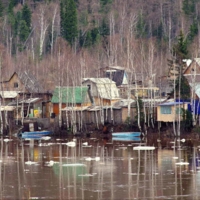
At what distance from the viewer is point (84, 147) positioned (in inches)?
1640

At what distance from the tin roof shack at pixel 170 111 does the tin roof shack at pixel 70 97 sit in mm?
7160

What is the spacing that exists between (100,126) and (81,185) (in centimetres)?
2122

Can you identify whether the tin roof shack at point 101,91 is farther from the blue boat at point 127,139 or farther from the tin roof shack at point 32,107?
the blue boat at point 127,139

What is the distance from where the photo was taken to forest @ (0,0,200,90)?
232 feet

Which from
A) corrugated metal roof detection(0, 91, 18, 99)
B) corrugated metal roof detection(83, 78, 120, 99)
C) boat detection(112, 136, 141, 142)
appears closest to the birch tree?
corrugated metal roof detection(0, 91, 18, 99)

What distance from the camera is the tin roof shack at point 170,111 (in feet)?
153

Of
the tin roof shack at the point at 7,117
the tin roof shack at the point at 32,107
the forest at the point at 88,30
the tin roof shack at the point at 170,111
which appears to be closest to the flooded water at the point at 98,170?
the tin roof shack at the point at 170,111

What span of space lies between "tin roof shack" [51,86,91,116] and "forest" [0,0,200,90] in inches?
402

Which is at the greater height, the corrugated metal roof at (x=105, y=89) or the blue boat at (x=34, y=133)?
the corrugated metal roof at (x=105, y=89)

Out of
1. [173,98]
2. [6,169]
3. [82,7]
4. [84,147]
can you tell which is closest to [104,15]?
[82,7]

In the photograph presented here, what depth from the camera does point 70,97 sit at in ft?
179

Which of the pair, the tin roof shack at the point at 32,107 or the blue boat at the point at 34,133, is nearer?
the blue boat at the point at 34,133

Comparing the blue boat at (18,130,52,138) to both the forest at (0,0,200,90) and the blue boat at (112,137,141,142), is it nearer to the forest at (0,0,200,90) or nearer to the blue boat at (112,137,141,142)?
the blue boat at (112,137,141,142)

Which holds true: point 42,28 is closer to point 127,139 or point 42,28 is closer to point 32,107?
point 32,107
